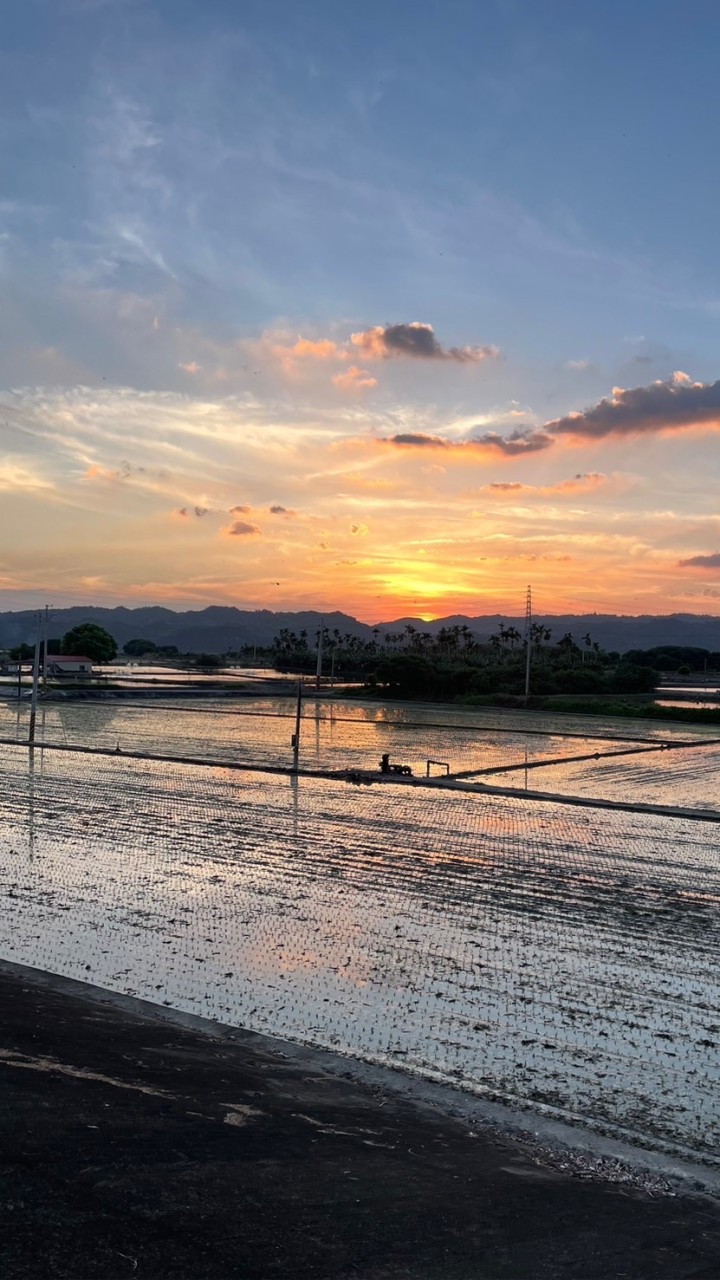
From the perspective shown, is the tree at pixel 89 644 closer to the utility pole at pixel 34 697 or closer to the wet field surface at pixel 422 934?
the utility pole at pixel 34 697

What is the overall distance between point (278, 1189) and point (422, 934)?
4866 millimetres

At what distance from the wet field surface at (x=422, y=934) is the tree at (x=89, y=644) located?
78650 mm

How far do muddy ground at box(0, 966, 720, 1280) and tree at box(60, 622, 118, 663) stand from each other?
8971 cm

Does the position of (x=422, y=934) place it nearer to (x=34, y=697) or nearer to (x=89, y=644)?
(x=34, y=697)

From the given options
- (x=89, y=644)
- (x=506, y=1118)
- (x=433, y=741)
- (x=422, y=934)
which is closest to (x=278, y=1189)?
(x=506, y=1118)

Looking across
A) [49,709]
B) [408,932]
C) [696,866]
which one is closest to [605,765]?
[696,866]

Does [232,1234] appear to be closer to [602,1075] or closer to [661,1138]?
[661,1138]

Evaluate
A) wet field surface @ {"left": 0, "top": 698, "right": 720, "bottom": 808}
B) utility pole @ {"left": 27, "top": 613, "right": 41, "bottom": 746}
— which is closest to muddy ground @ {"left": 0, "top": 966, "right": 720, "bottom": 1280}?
wet field surface @ {"left": 0, "top": 698, "right": 720, "bottom": 808}

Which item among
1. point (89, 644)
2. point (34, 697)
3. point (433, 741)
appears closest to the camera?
point (34, 697)

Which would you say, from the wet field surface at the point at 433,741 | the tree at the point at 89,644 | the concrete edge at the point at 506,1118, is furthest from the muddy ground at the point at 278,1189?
the tree at the point at 89,644

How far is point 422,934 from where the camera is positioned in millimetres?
9070

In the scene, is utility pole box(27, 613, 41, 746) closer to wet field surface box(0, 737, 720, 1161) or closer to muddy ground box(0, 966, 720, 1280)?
wet field surface box(0, 737, 720, 1161)

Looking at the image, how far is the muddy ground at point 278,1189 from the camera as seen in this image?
380 cm

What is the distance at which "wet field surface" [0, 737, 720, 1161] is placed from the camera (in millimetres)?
6336
